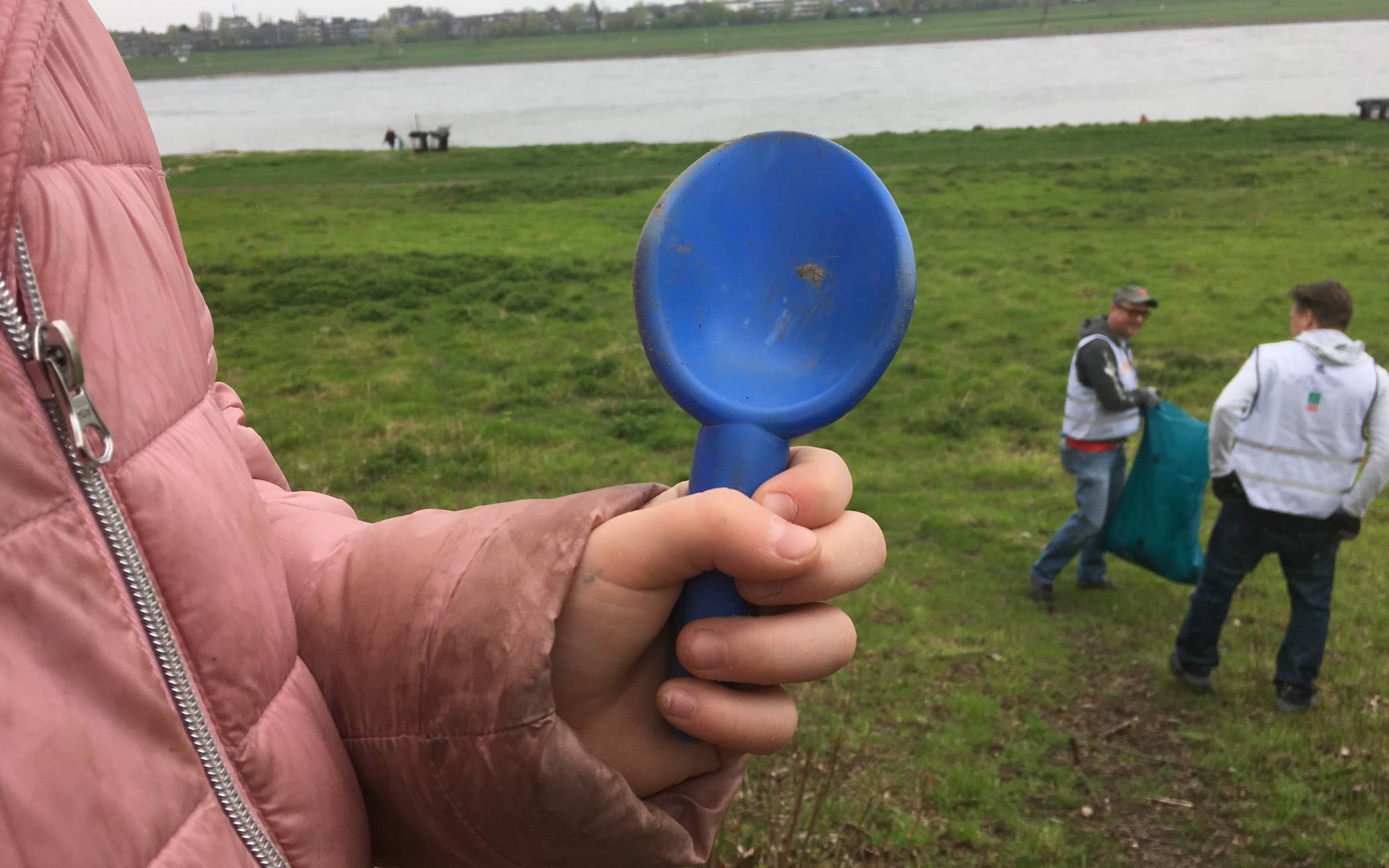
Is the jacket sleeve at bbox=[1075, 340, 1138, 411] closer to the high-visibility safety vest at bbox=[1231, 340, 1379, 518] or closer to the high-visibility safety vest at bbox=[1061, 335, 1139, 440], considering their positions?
the high-visibility safety vest at bbox=[1061, 335, 1139, 440]

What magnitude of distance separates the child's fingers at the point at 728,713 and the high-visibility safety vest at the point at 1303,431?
4265 millimetres

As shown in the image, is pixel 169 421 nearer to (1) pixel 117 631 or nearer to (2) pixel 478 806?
(1) pixel 117 631

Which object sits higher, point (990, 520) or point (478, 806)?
point (478, 806)

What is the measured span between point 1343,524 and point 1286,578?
37 cm

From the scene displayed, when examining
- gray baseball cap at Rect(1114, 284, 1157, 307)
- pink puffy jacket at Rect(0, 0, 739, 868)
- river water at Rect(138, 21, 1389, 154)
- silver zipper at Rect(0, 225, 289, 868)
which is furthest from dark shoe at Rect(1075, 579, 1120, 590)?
river water at Rect(138, 21, 1389, 154)

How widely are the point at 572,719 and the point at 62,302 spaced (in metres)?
0.68

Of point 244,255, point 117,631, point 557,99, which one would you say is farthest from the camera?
point 557,99

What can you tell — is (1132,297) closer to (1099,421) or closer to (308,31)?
(1099,421)

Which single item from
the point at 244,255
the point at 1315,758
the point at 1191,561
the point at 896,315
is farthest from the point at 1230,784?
the point at 244,255

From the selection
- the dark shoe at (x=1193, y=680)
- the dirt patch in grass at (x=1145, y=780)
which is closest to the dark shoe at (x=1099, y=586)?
the dirt patch in grass at (x=1145, y=780)

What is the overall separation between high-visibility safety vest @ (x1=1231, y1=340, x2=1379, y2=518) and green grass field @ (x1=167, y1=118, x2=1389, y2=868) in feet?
3.52

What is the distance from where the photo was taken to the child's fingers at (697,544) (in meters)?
0.99

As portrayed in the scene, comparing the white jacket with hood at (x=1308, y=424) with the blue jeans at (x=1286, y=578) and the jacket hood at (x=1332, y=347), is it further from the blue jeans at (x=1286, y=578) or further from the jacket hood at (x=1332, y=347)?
the blue jeans at (x=1286, y=578)

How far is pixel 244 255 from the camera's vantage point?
12.9 m
